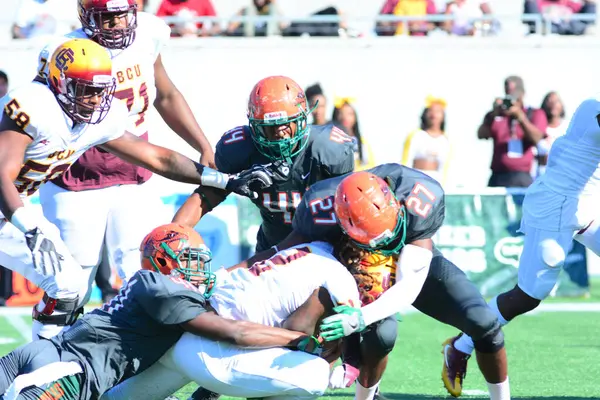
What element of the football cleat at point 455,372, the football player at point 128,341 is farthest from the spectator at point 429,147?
the football player at point 128,341

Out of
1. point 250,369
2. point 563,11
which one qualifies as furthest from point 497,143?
point 250,369

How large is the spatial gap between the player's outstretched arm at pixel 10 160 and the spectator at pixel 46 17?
18.8 ft

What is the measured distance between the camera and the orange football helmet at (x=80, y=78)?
4824 millimetres

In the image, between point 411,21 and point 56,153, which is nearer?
point 56,153

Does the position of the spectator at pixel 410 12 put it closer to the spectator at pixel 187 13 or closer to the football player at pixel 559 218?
the spectator at pixel 187 13

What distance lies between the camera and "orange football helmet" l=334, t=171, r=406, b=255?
4176 mm

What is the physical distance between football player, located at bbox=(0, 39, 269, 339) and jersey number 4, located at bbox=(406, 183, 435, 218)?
77 centimetres

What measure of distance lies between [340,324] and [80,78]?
1756 mm

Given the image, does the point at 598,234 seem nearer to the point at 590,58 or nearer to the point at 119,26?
the point at 119,26

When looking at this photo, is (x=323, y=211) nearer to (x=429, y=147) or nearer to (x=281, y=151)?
(x=281, y=151)

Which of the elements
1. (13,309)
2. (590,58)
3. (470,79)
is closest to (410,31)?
(470,79)

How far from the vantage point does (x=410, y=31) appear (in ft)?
39.8

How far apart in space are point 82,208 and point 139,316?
1771mm

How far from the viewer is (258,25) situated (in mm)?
12102
